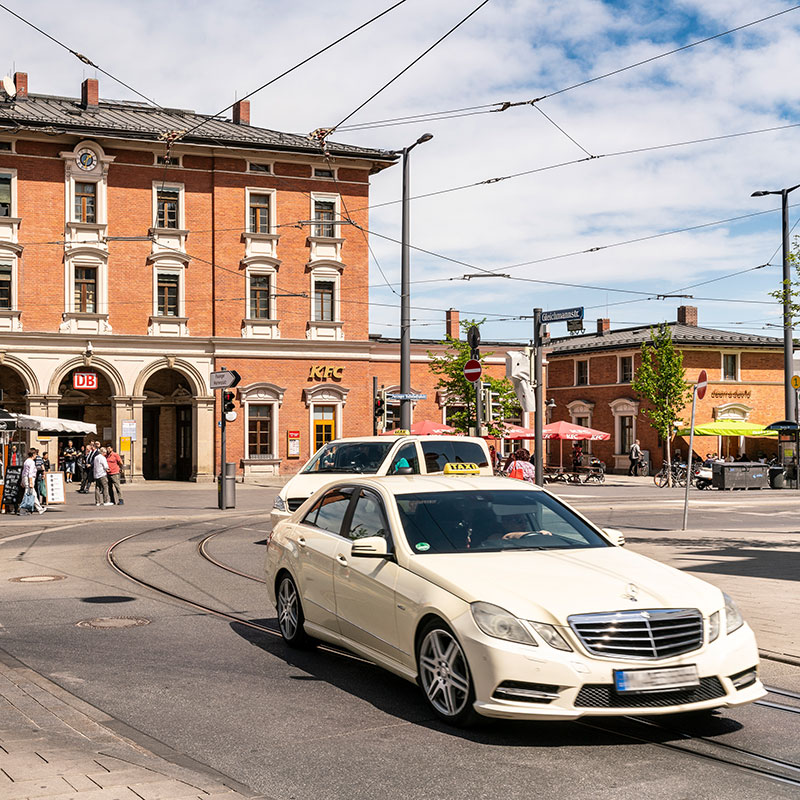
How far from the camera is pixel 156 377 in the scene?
4659 cm

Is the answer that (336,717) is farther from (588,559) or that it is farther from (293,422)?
(293,422)

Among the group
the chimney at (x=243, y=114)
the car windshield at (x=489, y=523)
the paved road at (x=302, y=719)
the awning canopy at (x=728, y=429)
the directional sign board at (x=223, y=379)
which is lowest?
the paved road at (x=302, y=719)

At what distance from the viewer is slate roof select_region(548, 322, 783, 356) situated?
5416 centimetres

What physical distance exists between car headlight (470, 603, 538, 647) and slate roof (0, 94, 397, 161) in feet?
119

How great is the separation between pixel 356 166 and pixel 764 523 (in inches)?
1096

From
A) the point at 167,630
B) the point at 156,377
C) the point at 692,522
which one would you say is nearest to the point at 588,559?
the point at 167,630

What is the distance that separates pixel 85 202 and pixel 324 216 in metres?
9.85

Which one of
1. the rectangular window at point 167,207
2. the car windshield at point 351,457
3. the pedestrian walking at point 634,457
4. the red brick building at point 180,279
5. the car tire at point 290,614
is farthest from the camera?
the pedestrian walking at point 634,457

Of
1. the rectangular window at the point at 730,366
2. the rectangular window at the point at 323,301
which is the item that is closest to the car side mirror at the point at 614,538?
the rectangular window at the point at 323,301

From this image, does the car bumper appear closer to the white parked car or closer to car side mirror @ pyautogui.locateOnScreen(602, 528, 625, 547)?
car side mirror @ pyautogui.locateOnScreen(602, 528, 625, 547)

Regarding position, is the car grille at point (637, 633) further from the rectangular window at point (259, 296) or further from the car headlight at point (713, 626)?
the rectangular window at point (259, 296)

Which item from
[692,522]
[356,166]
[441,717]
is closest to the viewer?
[441,717]

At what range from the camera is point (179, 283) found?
43.3 m

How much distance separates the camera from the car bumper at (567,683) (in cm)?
569
